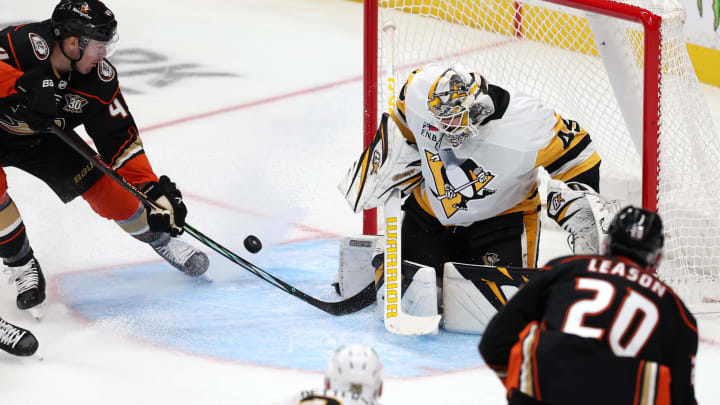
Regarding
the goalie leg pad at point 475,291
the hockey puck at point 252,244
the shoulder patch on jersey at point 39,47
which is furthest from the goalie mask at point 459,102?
the shoulder patch on jersey at point 39,47

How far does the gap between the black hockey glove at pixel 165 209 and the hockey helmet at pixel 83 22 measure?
0.51 metres

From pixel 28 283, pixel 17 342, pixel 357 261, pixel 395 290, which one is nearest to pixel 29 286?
pixel 28 283

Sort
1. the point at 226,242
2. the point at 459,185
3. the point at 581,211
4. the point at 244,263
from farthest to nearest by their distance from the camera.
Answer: the point at 226,242, the point at 244,263, the point at 459,185, the point at 581,211

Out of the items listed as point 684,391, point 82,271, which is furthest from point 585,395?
point 82,271

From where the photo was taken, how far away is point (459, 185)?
2.95m

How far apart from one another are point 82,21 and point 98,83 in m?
0.25

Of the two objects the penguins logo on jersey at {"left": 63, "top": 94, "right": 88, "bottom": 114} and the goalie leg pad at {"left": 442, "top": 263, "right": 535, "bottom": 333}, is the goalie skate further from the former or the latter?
the goalie leg pad at {"left": 442, "top": 263, "right": 535, "bottom": 333}

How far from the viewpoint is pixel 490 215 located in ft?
9.96

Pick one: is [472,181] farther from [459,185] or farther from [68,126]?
[68,126]

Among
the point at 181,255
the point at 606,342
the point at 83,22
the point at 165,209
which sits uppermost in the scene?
the point at 83,22

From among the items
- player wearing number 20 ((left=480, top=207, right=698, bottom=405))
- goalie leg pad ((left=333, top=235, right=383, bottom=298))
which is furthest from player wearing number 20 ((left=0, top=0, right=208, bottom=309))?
player wearing number 20 ((left=480, top=207, right=698, bottom=405))

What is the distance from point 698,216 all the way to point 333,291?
1245mm

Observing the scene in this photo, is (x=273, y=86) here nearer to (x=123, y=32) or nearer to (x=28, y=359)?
(x=123, y=32)

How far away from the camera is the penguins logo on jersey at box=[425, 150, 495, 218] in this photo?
9.59ft
